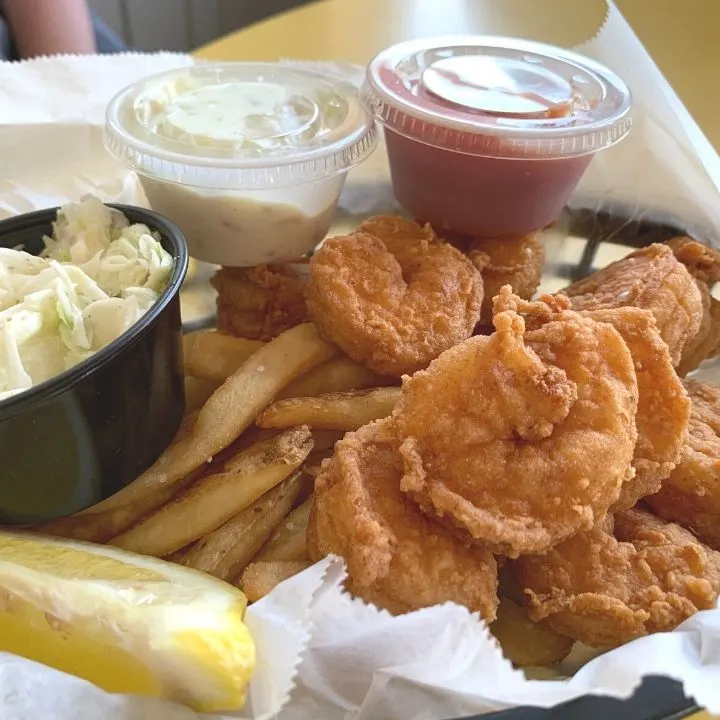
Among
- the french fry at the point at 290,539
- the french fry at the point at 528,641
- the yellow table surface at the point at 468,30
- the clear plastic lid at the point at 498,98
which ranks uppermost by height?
the clear plastic lid at the point at 498,98

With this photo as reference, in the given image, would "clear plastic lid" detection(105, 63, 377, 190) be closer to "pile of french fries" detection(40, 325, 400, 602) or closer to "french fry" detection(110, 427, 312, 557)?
"pile of french fries" detection(40, 325, 400, 602)

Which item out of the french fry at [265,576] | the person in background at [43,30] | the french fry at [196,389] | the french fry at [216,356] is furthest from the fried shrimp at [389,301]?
the person in background at [43,30]

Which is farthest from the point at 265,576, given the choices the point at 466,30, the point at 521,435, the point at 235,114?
the point at 466,30

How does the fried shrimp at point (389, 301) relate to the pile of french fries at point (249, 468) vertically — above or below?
above

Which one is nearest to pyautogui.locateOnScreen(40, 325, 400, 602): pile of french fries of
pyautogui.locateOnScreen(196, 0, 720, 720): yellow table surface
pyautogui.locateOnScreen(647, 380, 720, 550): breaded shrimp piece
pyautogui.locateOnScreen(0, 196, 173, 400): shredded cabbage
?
pyautogui.locateOnScreen(0, 196, 173, 400): shredded cabbage

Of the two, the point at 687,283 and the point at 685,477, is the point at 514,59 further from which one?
the point at 685,477

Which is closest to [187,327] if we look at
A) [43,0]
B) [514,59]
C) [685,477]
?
[514,59]

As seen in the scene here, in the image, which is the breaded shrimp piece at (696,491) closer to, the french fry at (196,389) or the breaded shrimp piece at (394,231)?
the breaded shrimp piece at (394,231)

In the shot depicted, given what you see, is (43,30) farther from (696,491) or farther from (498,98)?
(696,491)
